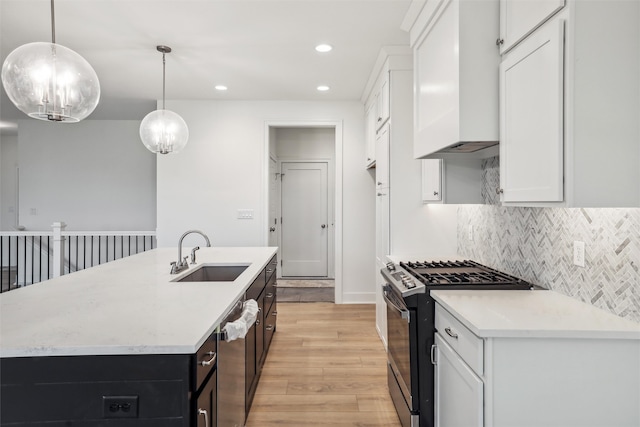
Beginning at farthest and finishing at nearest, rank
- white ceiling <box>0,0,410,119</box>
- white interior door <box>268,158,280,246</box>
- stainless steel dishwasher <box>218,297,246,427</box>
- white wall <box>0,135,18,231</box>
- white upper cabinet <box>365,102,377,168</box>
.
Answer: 1. white wall <box>0,135,18,231</box>
2. white interior door <box>268,158,280,246</box>
3. white upper cabinet <box>365,102,377,168</box>
4. white ceiling <box>0,0,410,119</box>
5. stainless steel dishwasher <box>218,297,246,427</box>

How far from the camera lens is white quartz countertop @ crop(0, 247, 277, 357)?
3.75ft

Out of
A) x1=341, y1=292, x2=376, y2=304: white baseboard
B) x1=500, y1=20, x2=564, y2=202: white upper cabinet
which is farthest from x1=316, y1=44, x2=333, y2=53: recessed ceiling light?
x1=341, y1=292, x2=376, y2=304: white baseboard

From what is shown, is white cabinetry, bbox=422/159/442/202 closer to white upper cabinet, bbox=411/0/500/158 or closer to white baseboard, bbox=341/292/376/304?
white upper cabinet, bbox=411/0/500/158

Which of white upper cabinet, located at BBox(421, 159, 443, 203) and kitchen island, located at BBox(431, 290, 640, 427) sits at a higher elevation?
white upper cabinet, located at BBox(421, 159, 443, 203)

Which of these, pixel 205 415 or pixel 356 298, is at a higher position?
pixel 205 415

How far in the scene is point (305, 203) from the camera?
6516 mm

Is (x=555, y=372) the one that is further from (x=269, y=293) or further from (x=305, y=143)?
(x=305, y=143)

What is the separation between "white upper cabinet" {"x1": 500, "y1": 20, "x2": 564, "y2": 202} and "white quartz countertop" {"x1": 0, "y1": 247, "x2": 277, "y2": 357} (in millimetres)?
1380

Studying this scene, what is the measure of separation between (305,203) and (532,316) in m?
5.22

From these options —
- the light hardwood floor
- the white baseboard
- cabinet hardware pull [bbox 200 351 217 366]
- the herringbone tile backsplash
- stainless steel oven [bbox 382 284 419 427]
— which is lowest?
the light hardwood floor

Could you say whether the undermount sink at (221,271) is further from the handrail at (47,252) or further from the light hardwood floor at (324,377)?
the handrail at (47,252)

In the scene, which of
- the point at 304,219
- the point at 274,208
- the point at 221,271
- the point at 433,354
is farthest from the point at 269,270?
the point at 304,219

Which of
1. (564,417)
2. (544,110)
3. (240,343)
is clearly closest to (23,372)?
(240,343)

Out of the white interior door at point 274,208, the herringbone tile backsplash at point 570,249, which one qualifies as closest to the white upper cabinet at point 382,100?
the herringbone tile backsplash at point 570,249
